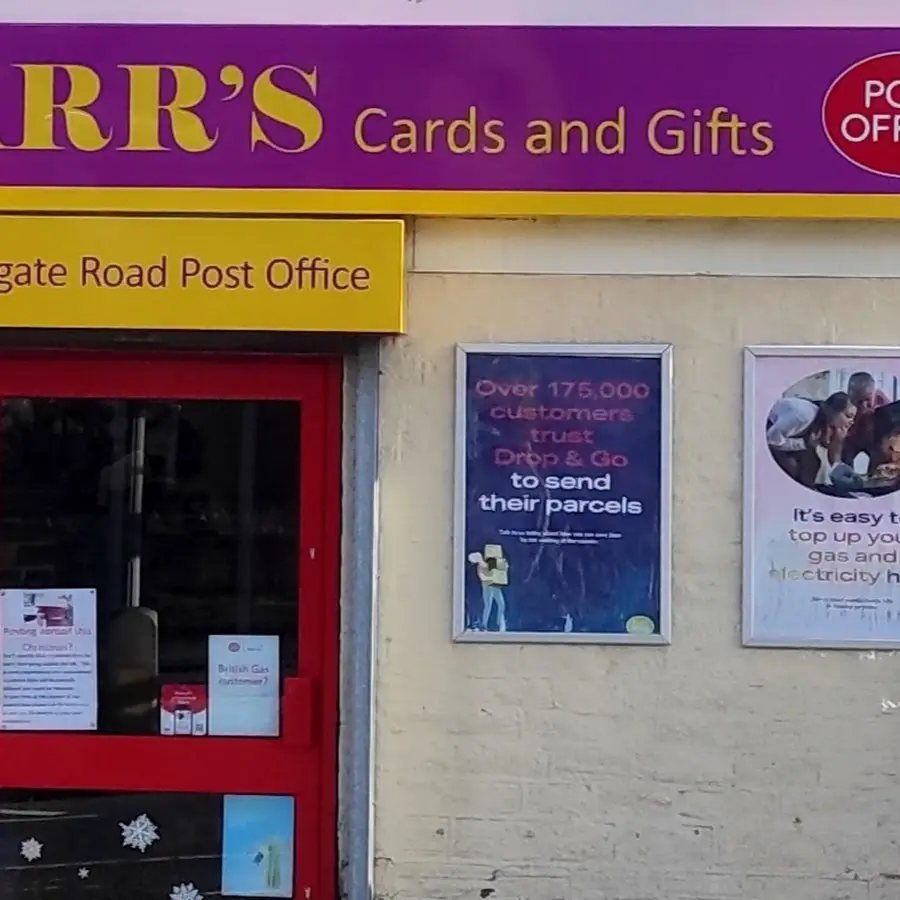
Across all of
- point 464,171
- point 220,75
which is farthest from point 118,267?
point 464,171

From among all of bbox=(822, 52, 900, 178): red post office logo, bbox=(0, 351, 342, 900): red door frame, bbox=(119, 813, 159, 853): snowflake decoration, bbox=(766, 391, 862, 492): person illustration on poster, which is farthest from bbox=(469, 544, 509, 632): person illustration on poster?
bbox=(822, 52, 900, 178): red post office logo

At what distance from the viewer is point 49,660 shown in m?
4.71

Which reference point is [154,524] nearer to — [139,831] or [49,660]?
[49,660]

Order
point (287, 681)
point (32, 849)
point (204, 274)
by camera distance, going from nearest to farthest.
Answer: point (204, 274)
point (287, 681)
point (32, 849)

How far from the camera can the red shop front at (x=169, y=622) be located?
4660mm

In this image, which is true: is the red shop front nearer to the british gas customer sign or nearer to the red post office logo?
the british gas customer sign

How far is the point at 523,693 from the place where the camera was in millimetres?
4512

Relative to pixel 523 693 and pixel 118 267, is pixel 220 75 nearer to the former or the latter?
pixel 118 267

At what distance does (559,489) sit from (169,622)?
4.54 ft

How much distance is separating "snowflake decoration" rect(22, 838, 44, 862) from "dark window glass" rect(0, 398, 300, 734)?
0.46m

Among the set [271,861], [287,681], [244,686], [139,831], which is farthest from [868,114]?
[139,831]

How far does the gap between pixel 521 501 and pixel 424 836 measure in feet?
3.68

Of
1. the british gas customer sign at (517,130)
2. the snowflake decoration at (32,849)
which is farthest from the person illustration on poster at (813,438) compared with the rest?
the snowflake decoration at (32,849)

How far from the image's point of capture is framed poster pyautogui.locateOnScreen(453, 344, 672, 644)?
14.8ft
